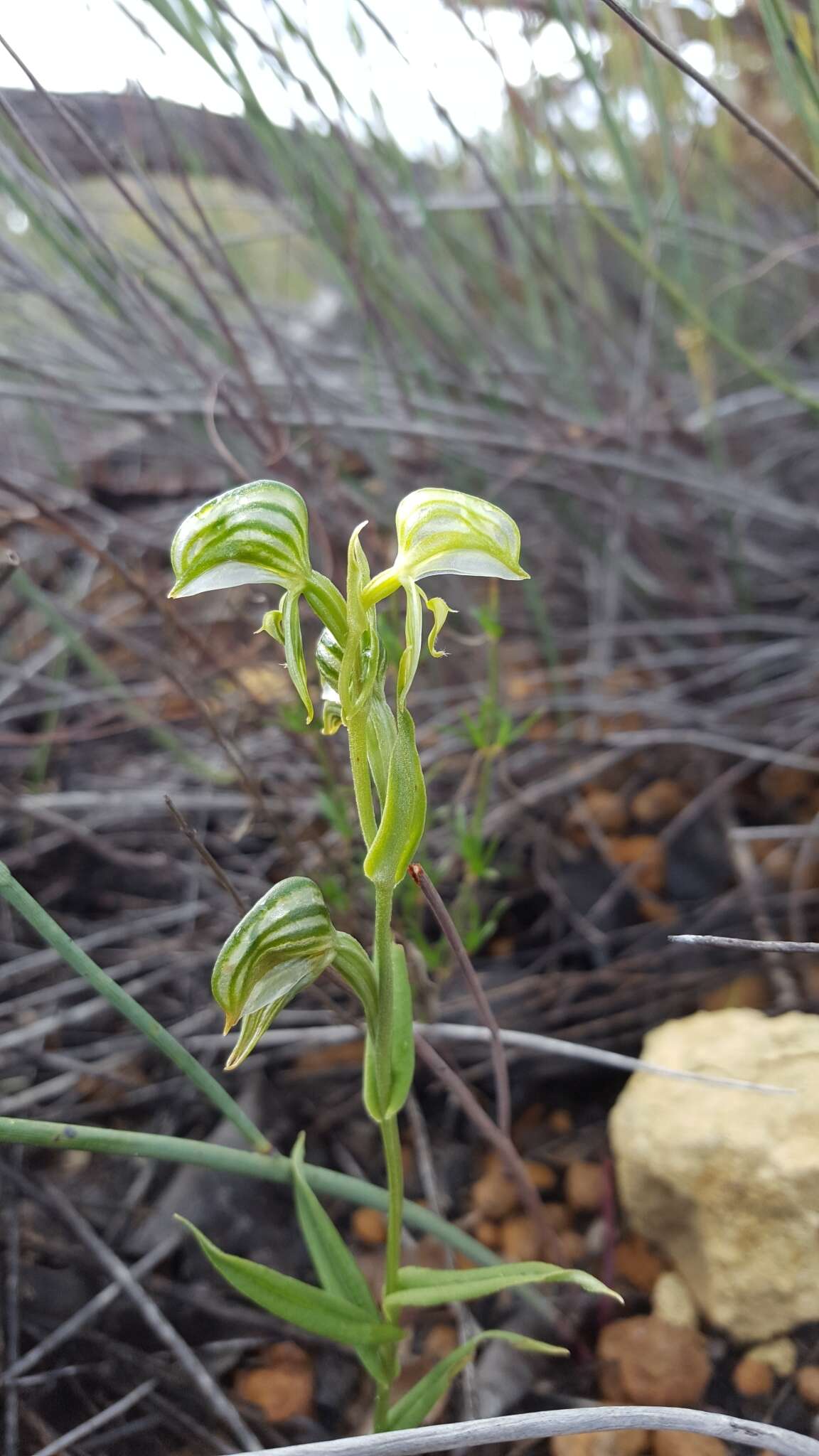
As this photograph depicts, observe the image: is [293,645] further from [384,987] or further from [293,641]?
[384,987]

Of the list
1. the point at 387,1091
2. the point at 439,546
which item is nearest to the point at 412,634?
the point at 439,546

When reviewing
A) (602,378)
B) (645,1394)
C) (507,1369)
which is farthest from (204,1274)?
(602,378)

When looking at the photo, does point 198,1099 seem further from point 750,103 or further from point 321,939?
point 750,103

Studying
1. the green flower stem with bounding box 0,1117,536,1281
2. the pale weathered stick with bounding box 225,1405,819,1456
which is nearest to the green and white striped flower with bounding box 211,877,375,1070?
the green flower stem with bounding box 0,1117,536,1281

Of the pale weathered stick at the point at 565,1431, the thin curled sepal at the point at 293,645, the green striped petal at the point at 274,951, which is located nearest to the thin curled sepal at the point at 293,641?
the thin curled sepal at the point at 293,645

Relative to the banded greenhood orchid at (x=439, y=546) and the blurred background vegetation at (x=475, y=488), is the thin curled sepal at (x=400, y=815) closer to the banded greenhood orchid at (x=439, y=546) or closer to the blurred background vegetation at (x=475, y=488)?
the banded greenhood orchid at (x=439, y=546)
